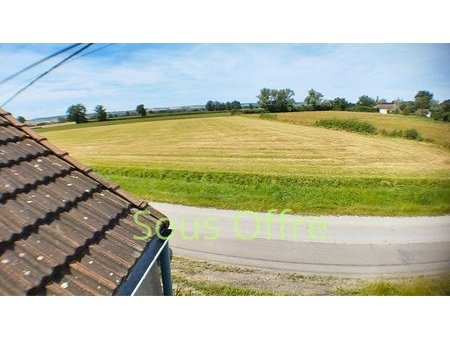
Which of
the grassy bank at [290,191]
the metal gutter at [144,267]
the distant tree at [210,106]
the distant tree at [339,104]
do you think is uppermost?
the distant tree at [339,104]

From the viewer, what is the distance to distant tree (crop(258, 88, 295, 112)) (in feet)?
10.4

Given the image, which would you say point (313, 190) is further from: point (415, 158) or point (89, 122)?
point (89, 122)

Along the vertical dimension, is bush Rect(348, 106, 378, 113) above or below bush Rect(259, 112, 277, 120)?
above

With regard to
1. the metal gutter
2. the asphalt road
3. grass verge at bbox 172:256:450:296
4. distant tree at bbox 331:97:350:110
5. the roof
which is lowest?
grass verge at bbox 172:256:450:296

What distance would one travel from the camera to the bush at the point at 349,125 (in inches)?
132

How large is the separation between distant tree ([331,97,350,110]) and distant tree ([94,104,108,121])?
2.15 metres

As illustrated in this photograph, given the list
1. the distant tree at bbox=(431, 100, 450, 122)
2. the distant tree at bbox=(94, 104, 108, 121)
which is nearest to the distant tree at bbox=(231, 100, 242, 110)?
the distant tree at bbox=(94, 104, 108, 121)

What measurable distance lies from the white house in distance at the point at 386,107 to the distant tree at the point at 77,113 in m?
2.77

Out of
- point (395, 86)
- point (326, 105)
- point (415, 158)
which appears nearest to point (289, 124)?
point (326, 105)

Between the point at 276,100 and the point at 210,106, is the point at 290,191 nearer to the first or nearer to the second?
the point at 276,100

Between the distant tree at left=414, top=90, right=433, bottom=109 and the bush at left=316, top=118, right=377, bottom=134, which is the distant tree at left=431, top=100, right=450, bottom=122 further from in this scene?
the bush at left=316, top=118, right=377, bottom=134

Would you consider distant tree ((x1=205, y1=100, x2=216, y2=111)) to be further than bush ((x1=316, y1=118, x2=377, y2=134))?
No

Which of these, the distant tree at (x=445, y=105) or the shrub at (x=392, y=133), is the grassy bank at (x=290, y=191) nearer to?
the shrub at (x=392, y=133)

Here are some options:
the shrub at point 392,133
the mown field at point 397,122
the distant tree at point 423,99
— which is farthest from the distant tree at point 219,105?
the distant tree at point 423,99
